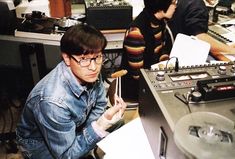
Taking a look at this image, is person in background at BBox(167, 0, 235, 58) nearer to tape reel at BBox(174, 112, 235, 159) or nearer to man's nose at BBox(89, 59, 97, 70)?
man's nose at BBox(89, 59, 97, 70)

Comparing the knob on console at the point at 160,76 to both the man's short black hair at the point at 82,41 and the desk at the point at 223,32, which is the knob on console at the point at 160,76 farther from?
the desk at the point at 223,32

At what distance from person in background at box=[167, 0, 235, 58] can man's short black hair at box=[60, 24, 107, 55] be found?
86cm

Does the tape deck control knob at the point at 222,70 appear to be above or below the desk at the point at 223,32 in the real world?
above

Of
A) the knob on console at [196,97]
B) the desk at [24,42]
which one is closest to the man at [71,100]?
the knob on console at [196,97]

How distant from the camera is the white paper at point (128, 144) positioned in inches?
38.6

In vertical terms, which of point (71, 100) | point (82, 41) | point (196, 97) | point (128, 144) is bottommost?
point (128, 144)

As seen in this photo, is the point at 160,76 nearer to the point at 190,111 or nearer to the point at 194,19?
the point at 190,111

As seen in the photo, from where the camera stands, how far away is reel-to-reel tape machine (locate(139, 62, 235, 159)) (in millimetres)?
677

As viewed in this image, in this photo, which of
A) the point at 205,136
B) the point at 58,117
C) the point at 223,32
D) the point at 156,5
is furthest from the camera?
the point at 223,32

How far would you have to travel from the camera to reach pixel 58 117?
1.06 meters

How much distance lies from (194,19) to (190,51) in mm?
596

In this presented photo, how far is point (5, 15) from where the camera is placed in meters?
1.80

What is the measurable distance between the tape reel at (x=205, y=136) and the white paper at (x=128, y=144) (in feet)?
0.91

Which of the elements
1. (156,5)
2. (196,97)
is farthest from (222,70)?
(156,5)
